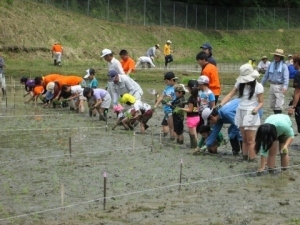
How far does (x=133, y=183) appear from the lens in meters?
10.4

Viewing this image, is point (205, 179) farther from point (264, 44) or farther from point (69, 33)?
point (264, 44)

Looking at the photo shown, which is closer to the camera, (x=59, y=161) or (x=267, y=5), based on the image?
(x=59, y=161)

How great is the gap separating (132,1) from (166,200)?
4602cm

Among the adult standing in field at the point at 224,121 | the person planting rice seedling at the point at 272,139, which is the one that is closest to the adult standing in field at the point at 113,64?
the adult standing in field at the point at 224,121

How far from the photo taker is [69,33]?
44562mm

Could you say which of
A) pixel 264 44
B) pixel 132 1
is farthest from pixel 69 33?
pixel 264 44

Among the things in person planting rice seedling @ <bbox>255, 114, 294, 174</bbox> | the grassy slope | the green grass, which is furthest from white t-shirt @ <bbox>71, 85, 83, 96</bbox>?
the green grass

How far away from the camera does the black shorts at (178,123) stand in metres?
14.2

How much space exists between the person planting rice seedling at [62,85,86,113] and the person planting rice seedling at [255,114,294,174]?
871 centimetres

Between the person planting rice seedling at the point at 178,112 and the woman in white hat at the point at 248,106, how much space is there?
194cm

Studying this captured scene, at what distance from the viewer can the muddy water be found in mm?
8656

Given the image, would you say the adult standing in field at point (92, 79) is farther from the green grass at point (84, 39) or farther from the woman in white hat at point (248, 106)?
the green grass at point (84, 39)

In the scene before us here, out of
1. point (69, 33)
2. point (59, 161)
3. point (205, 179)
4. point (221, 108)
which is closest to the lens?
point (205, 179)

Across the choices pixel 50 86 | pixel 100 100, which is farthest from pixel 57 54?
pixel 100 100
